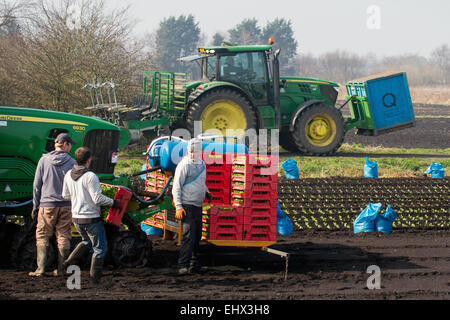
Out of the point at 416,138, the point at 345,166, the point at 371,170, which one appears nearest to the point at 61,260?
the point at 371,170

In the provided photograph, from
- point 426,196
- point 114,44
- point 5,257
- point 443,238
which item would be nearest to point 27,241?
point 5,257

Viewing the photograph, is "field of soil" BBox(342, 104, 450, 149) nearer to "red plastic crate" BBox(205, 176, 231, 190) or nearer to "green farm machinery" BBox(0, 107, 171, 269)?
"red plastic crate" BBox(205, 176, 231, 190)

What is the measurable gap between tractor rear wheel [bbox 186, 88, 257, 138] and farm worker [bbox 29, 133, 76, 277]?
354 inches

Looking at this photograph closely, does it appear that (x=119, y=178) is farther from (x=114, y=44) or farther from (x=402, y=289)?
(x=114, y=44)

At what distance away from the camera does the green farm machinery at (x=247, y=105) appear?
16.8 metres

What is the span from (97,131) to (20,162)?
43.0 inches

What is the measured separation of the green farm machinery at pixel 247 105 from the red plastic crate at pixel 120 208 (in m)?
8.08

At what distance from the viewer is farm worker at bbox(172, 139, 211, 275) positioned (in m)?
8.05

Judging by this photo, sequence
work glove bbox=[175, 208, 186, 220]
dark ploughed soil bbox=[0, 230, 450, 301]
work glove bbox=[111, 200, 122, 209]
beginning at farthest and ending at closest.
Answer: work glove bbox=[175, 208, 186, 220] → work glove bbox=[111, 200, 122, 209] → dark ploughed soil bbox=[0, 230, 450, 301]

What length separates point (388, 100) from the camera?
59.9 feet

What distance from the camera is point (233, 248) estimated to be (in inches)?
379

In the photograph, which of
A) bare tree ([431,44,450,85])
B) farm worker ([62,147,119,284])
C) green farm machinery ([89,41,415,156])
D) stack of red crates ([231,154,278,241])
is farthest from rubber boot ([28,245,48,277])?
bare tree ([431,44,450,85])

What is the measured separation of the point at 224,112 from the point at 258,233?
345 inches

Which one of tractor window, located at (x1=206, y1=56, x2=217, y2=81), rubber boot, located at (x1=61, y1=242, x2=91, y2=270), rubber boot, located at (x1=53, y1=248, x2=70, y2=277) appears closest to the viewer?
rubber boot, located at (x1=61, y1=242, x2=91, y2=270)
